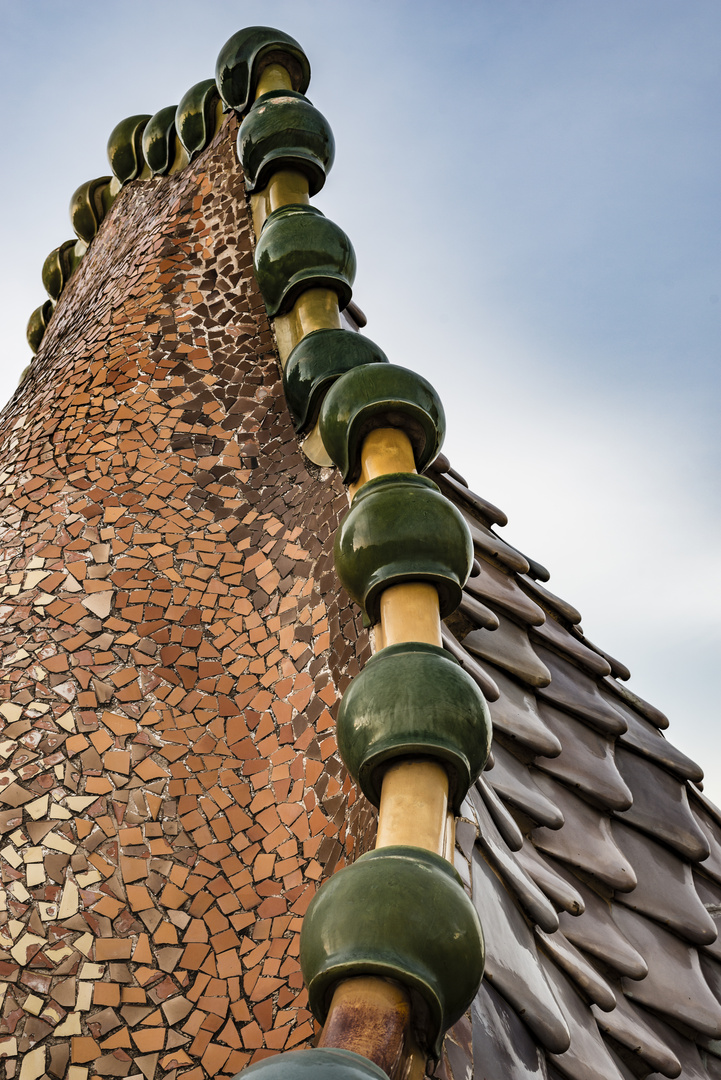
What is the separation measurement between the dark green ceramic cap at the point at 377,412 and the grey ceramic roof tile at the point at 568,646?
2.42 ft

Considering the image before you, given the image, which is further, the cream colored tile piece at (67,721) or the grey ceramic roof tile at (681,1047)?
the grey ceramic roof tile at (681,1047)

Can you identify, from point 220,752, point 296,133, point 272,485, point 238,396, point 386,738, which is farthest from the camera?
point 296,133

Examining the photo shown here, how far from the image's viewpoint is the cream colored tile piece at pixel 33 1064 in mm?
1148

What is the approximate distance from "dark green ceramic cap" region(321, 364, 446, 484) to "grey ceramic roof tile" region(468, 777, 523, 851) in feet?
1.47

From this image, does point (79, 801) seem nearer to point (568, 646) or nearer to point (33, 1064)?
point (33, 1064)

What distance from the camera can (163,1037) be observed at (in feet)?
3.93

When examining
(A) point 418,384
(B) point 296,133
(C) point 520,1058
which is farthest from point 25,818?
(B) point 296,133

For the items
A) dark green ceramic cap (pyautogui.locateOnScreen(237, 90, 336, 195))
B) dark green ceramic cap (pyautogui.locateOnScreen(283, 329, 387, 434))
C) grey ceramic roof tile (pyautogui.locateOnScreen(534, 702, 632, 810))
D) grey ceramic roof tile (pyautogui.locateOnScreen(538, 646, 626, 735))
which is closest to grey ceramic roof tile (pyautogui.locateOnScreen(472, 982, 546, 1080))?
grey ceramic roof tile (pyautogui.locateOnScreen(534, 702, 632, 810))

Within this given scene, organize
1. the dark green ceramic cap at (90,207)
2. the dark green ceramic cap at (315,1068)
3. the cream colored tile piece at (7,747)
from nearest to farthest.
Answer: the dark green ceramic cap at (315,1068)
the cream colored tile piece at (7,747)
the dark green ceramic cap at (90,207)

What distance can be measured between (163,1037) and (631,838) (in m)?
0.99

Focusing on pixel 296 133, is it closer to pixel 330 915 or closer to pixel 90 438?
pixel 90 438

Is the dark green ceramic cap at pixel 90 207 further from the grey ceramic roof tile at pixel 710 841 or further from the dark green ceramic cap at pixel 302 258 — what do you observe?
the grey ceramic roof tile at pixel 710 841

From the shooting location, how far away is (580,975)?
4.78 feet

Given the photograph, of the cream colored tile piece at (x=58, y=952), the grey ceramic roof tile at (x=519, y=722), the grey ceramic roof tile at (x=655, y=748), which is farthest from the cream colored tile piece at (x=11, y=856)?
the grey ceramic roof tile at (x=655, y=748)
